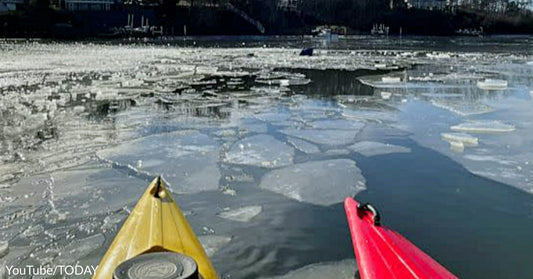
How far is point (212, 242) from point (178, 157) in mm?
2486

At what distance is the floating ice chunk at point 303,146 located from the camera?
6.38 m

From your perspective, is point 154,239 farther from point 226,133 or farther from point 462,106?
point 462,106

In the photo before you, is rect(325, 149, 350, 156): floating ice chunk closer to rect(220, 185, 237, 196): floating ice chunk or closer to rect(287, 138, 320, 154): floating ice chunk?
rect(287, 138, 320, 154): floating ice chunk

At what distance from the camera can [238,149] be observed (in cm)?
Result: 634

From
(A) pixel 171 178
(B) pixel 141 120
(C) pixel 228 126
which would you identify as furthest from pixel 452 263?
(B) pixel 141 120

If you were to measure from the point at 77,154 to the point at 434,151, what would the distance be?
4.42m

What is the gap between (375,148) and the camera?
6492 mm

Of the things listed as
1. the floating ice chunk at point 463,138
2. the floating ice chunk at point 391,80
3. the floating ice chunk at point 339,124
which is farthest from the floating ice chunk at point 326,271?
the floating ice chunk at point 391,80

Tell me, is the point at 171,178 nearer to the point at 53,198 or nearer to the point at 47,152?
the point at 53,198

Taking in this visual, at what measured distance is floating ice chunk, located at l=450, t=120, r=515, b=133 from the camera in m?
7.36

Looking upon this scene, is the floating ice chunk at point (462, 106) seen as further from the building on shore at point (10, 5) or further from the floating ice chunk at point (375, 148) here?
the building on shore at point (10, 5)

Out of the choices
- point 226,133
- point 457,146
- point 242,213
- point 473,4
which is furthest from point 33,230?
point 473,4

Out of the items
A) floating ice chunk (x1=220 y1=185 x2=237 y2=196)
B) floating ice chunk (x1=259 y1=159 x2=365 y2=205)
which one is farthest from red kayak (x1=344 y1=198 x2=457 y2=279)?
floating ice chunk (x1=220 y1=185 x2=237 y2=196)

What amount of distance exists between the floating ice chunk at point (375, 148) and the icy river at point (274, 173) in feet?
0.13
